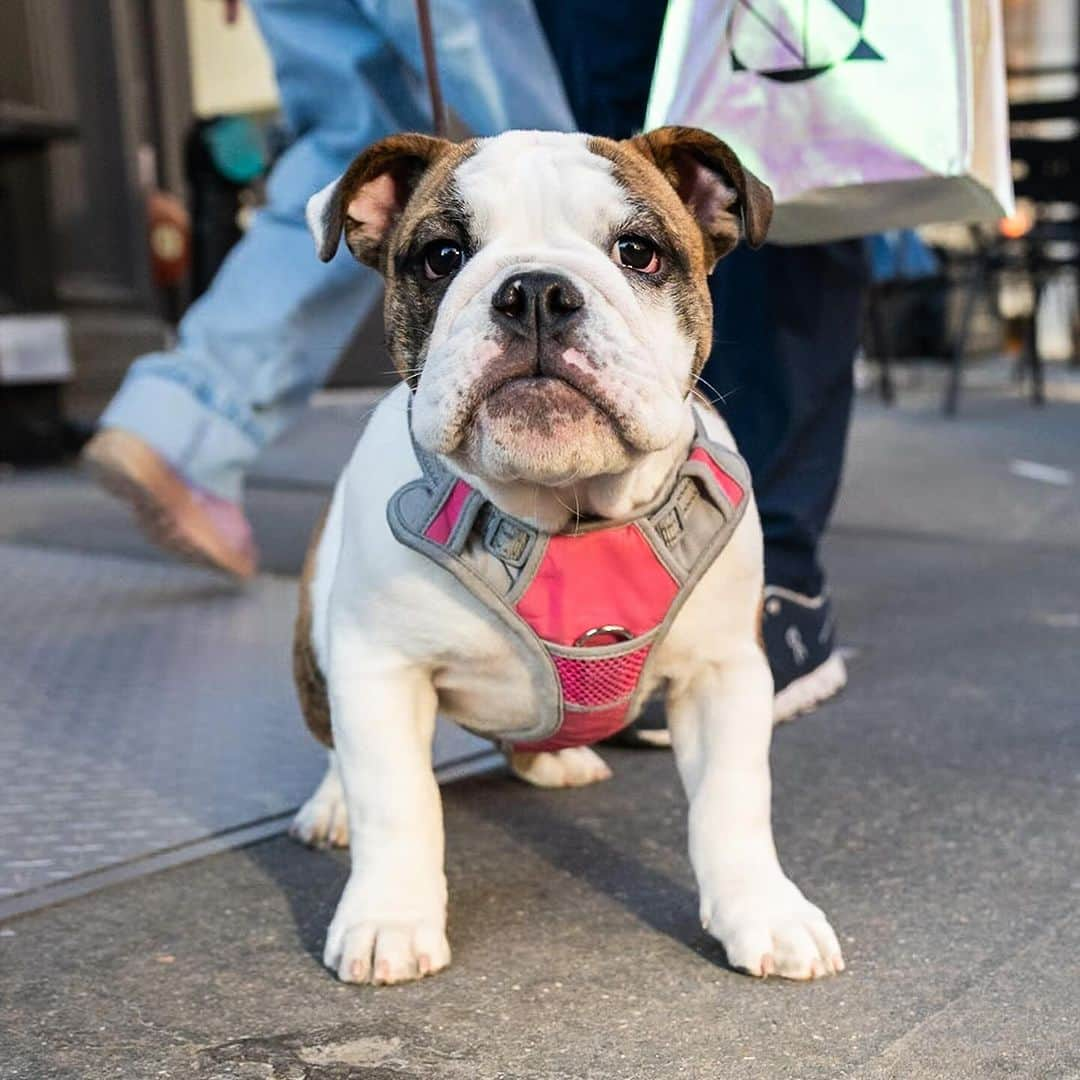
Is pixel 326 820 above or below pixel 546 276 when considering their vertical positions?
below

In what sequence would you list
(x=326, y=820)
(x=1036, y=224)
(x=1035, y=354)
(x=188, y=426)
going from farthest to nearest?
(x=1036, y=224), (x=1035, y=354), (x=188, y=426), (x=326, y=820)

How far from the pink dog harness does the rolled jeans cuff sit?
157 cm

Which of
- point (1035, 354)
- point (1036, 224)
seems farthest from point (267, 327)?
point (1036, 224)

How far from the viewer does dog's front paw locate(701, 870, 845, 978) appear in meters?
1.44

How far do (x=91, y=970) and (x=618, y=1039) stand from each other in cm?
52

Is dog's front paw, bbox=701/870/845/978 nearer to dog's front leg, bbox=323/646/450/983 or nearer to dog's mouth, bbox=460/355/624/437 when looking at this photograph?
dog's front leg, bbox=323/646/450/983

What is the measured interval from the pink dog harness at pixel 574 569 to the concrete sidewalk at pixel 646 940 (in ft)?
0.91

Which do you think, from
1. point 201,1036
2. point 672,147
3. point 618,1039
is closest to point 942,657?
point 672,147

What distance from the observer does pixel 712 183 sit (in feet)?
5.45

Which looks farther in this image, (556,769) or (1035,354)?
(1035,354)

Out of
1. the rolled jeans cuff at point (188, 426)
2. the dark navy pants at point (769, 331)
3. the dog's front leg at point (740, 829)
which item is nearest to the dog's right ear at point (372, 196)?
the dog's front leg at point (740, 829)

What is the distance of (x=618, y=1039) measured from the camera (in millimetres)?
1325

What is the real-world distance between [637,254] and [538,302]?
0.19m

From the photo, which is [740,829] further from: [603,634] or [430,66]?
[430,66]
